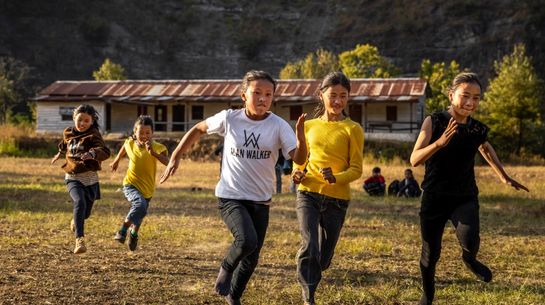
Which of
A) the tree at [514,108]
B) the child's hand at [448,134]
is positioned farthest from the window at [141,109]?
the child's hand at [448,134]

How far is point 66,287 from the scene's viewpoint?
20.2 feet

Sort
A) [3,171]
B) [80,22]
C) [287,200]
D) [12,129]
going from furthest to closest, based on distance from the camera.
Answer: [80,22] → [12,129] → [3,171] → [287,200]

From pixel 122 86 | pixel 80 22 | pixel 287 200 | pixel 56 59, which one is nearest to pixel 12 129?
pixel 122 86

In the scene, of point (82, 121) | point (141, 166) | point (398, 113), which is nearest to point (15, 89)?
point (398, 113)

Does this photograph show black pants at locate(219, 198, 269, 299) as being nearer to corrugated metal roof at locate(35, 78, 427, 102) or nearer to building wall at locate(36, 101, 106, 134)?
corrugated metal roof at locate(35, 78, 427, 102)

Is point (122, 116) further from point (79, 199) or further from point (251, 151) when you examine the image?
point (251, 151)

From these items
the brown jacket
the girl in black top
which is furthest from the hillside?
the girl in black top

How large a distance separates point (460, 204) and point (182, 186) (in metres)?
15.3

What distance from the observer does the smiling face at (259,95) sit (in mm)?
5301

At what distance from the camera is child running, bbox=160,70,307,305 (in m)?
5.21

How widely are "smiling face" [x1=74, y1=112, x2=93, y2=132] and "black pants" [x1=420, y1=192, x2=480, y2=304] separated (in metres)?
4.02

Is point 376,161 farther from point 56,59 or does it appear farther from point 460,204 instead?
point 56,59

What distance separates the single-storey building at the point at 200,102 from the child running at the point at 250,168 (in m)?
36.7

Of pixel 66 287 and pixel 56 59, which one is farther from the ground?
pixel 56 59
